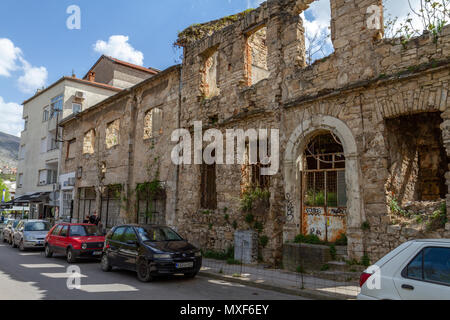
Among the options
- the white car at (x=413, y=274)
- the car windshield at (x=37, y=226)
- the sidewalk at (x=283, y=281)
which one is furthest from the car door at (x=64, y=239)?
the white car at (x=413, y=274)

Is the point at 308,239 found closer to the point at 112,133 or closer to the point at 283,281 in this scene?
the point at 283,281

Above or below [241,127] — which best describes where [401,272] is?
below

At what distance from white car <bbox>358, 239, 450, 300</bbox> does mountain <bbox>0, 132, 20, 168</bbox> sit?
482 feet

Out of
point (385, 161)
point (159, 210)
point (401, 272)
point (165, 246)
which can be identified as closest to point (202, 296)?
point (165, 246)

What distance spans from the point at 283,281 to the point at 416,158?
16.7 feet

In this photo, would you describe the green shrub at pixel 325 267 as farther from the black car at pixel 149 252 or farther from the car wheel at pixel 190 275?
the car wheel at pixel 190 275

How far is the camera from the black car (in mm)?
8477

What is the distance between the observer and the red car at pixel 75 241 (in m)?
12.3

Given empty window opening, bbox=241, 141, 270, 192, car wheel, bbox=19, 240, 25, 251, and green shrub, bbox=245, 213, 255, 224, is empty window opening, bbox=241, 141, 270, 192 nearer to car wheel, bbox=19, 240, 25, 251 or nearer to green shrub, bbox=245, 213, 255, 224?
green shrub, bbox=245, 213, 255, 224

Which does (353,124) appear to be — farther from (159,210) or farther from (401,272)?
(159,210)

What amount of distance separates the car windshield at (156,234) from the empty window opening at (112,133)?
1195 centimetres

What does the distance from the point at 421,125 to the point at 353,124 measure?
6.59ft

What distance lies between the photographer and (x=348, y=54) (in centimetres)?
949

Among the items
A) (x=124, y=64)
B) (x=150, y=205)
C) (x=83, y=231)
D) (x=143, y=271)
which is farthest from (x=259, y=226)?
(x=124, y=64)
